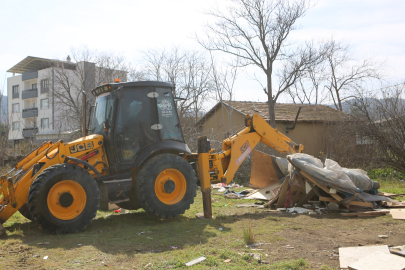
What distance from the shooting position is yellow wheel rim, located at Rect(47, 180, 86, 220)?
19.1 ft

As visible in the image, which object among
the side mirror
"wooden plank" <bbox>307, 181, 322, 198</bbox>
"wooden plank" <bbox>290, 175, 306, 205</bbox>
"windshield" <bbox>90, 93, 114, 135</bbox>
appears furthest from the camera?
"wooden plank" <bbox>290, 175, 306, 205</bbox>

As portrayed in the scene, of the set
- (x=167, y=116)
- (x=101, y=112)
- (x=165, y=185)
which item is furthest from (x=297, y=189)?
(x=101, y=112)

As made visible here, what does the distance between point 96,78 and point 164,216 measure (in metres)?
24.1

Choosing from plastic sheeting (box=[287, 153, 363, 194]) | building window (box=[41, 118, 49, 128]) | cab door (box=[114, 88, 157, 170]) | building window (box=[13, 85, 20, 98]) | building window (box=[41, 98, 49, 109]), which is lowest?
plastic sheeting (box=[287, 153, 363, 194])

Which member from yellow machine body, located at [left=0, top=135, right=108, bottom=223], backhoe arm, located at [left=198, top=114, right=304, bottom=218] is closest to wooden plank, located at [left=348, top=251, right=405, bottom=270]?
backhoe arm, located at [left=198, top=114, right=304, bottom=218]

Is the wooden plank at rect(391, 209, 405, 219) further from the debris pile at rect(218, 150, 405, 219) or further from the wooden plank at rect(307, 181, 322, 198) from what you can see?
the wooden plank at rect(307, 181, 322, 198)

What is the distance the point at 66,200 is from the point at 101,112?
6.45 feet

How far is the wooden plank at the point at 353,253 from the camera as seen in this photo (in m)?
4.32

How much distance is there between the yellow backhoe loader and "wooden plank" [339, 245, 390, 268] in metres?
3.17

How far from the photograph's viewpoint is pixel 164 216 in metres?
6.73

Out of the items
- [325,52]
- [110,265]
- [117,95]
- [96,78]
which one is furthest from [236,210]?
[96,78]

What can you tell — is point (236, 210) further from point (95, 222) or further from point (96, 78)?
point (96, 78)

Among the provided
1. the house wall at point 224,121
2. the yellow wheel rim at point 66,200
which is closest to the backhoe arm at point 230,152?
the yellow wheel rim at point 66,200

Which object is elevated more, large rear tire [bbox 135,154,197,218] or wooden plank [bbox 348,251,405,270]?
large rear tire [bbox 135,154,197,218]
